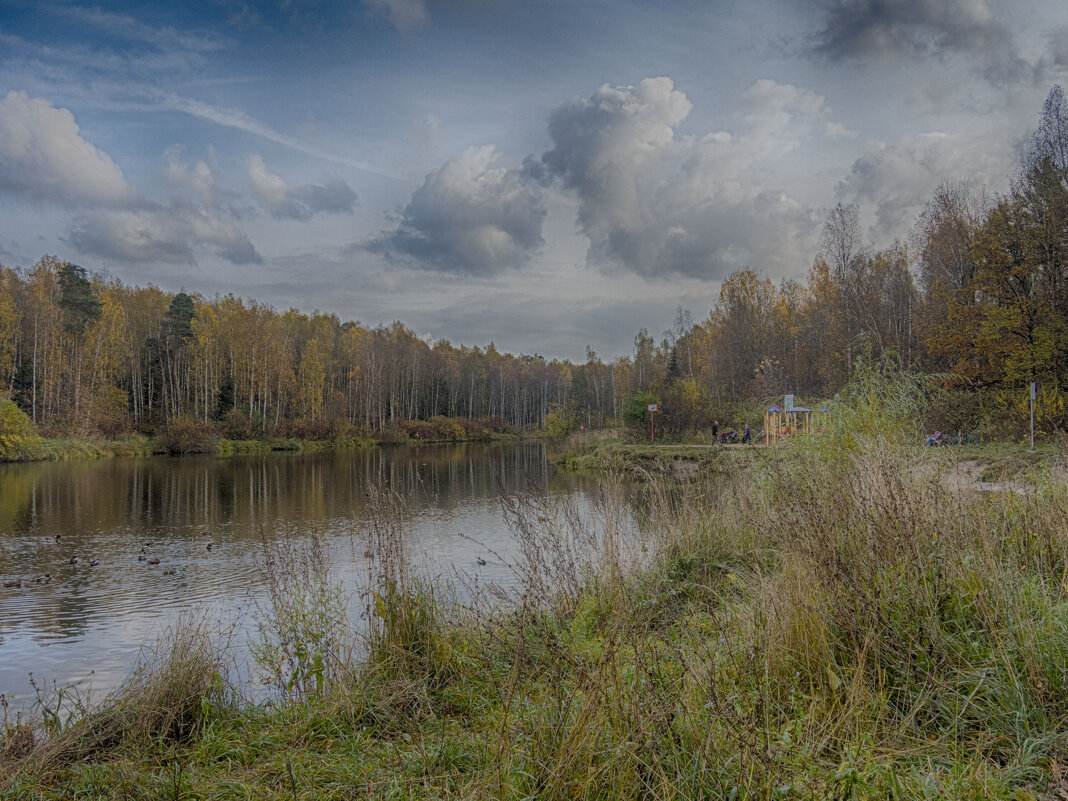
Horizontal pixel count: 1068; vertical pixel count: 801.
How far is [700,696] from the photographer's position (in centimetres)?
276

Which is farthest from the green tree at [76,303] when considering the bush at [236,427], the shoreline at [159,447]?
the bush at [236,427]

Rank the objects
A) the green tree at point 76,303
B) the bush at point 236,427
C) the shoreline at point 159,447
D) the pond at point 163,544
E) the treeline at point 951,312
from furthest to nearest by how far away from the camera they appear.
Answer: the bush at point 236,427 < the green tree at point 76,303 < the shoreline at point 159,447 < the treeline at point 951,312 < the pond at point 163,544

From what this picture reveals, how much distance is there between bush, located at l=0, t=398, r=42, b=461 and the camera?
3128 centimetres

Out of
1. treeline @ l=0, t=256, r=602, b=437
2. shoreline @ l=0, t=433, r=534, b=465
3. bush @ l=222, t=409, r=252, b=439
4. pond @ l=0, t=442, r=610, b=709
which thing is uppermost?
treeline @ l=0, t=256, r=602, b=437

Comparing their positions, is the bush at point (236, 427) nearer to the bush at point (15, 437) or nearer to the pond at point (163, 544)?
the bush at point (15, 437)

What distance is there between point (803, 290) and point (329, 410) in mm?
41599

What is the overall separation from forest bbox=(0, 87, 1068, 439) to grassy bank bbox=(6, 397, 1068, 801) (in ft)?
26.4

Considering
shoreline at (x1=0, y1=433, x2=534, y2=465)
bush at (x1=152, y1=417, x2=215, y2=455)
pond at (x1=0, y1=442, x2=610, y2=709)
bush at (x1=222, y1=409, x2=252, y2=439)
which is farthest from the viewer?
bush at (x1=222, y1=409, x2=252, y2=439)

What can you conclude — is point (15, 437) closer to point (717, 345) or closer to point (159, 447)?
point (159, 447)

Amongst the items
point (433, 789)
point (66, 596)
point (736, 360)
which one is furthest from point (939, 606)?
point (736, 360)

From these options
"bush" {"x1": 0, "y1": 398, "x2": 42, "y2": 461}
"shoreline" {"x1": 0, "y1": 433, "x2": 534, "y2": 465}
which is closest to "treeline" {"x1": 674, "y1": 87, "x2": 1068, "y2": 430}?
"shoreline" {"x1": 0, "y1": 433, "x2": 534, "y2": 465}

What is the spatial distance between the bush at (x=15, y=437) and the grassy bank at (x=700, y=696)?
35202mm

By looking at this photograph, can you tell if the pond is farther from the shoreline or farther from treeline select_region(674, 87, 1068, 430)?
treeline select_region(674, 87, 1068, 430)

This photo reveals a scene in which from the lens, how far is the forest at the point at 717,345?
21.3 meters
